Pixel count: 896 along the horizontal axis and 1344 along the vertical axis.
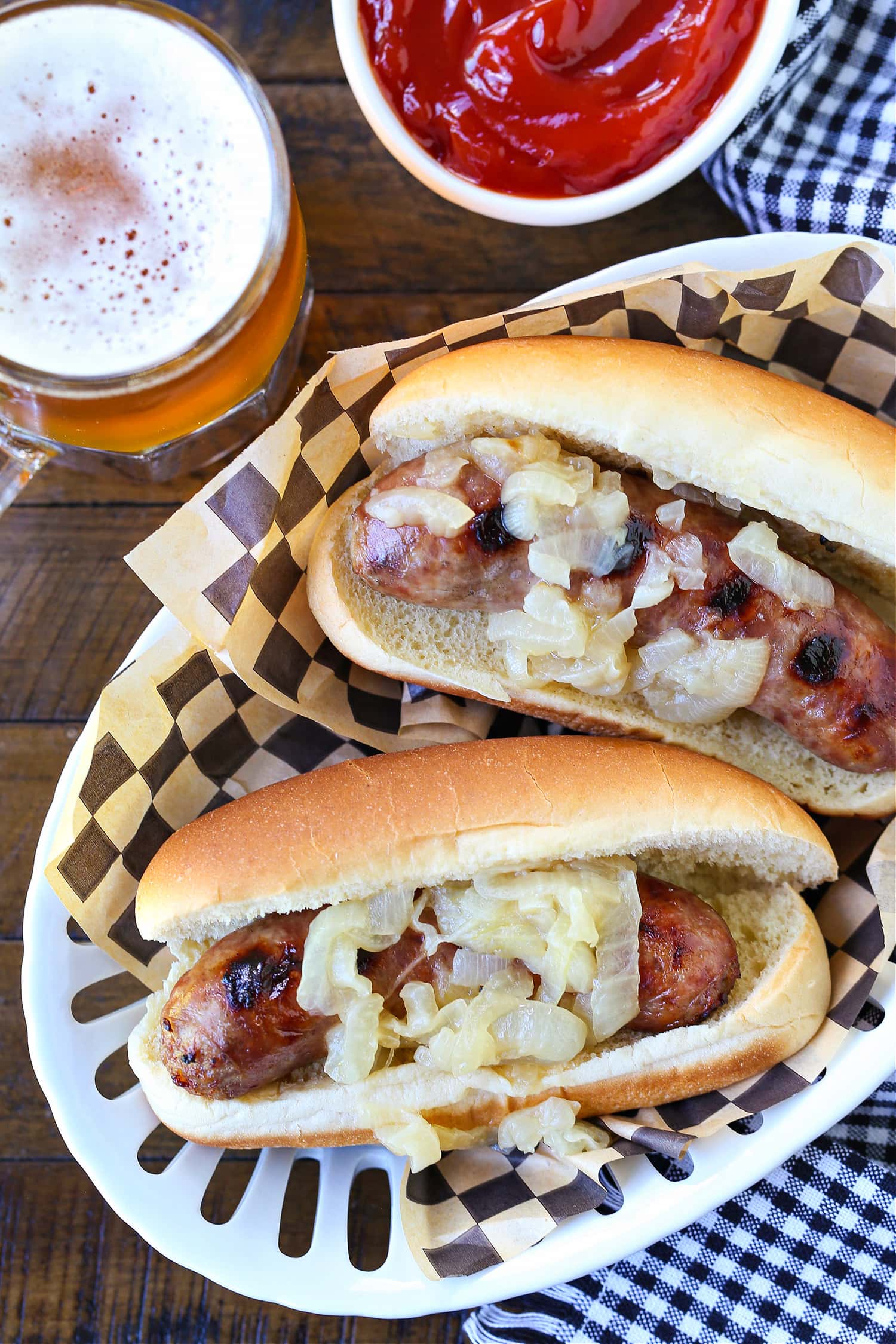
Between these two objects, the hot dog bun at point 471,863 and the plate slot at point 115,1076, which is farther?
the plate slot at point 115,1076

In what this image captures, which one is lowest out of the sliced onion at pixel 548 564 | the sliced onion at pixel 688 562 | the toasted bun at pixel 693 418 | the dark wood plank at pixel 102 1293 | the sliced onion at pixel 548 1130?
the dark wood plank at pixel 102 1293

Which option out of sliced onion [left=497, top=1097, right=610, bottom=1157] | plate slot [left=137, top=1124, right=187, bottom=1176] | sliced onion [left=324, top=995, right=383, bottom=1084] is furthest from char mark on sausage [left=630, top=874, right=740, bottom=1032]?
plate slot [left=137, top=1124, right=187, bottom=1176]

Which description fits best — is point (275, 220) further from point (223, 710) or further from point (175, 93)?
point (223, 710)

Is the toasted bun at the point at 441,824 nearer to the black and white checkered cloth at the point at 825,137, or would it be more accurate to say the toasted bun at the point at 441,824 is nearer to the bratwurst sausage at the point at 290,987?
the bratwurst sausage at the point at 290,987

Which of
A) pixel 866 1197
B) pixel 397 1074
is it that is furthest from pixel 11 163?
pixel 866 1197

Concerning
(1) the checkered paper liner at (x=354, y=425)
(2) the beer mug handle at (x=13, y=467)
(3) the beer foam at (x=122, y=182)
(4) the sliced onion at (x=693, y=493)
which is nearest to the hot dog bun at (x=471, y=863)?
(1) the checkered paper liner at (x=354, y=425)

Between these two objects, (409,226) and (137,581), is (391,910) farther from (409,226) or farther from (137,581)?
(409,226)

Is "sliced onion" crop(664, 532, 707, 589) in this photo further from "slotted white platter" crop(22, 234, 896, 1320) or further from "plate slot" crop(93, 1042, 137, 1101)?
"plate slot" crop(93, 1042, 137, 1101)

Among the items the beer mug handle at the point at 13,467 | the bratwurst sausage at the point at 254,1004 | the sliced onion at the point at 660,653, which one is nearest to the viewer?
the bratwurst sausage at the point at 254,1004
